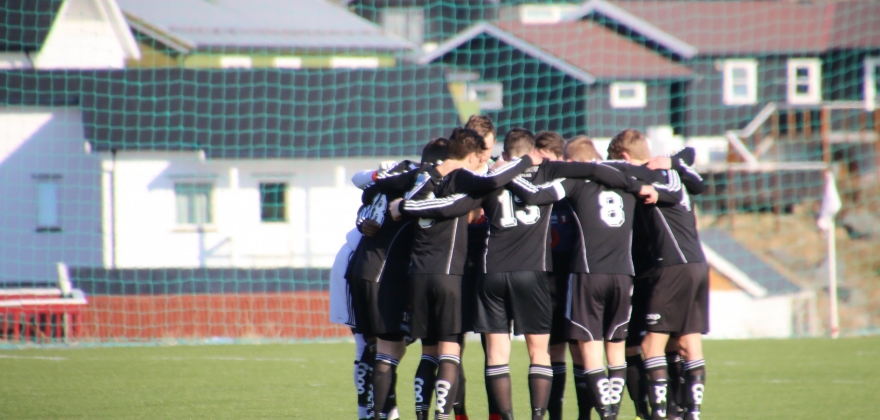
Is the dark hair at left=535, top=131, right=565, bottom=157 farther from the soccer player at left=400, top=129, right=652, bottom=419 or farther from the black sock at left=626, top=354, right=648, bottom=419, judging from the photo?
the black sock at left=626, top=354, right=648, bottom=419

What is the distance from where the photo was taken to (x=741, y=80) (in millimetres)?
A: 31875

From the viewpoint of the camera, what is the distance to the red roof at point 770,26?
1230 inches

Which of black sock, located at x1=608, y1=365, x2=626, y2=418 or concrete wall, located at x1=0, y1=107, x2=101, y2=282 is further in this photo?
concrete wall, located at x1=0, y1=107, x2=101, y2=282

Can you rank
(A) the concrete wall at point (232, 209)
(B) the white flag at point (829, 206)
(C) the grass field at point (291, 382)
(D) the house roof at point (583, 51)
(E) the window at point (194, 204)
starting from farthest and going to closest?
(D) the house roof at point (583, 51), (E) the window at point (194, 204), (A) the concrete wall at point (232, 209), (B) the white flag at point (829, 206), (C) the grass field at point (291, 382)

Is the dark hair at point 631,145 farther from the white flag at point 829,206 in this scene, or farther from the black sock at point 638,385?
the white flag at point 829,206

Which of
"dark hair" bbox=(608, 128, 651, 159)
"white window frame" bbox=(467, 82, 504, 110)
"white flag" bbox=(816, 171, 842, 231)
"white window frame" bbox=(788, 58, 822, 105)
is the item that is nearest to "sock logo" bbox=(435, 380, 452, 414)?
"dark hair" bbox=(608, 128, 651, 159)

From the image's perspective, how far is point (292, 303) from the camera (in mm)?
13055

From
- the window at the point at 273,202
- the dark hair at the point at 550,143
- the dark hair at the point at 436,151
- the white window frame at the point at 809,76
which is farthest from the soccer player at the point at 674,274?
the white window frame at the point at 809,76

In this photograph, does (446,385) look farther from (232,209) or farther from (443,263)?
(232,209)

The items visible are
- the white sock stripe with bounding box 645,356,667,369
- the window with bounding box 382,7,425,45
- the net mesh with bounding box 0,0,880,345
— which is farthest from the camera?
the window with bounding box 382,7,425,45

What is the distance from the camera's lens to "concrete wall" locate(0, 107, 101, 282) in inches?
702

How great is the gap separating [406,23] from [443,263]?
3369 centimetres

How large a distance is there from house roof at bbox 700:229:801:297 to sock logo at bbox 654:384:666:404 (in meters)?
12.7

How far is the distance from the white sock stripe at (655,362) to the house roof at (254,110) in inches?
482
